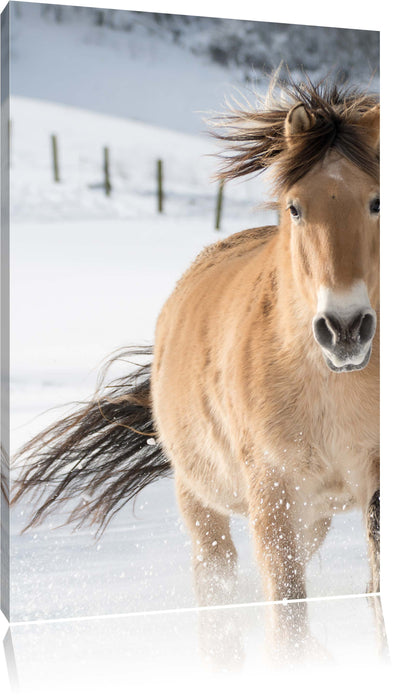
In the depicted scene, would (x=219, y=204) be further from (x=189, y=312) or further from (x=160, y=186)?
(x=189, y=312)

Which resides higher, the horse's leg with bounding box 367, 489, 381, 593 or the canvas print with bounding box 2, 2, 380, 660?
the canvas print with bounding box 2, 2, 380, 660

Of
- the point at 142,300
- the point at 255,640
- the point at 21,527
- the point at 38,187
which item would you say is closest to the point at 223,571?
the point at 255,640

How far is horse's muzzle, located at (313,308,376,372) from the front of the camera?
285cm

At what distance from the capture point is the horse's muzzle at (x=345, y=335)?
2848 millimetres

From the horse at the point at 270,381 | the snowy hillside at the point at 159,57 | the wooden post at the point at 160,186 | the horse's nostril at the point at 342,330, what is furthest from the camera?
the wooden post at the point at 160,186

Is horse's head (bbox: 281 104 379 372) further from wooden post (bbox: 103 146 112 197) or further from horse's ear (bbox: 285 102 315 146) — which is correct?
wooden post (bbox: 103 146 112 197)

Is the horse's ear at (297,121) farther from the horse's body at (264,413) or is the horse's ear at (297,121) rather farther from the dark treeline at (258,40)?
the dark treeline at (258,40)

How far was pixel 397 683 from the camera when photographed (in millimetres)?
2824

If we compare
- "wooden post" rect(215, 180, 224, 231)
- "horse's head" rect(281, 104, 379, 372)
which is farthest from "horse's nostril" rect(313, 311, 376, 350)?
"wooden post" rect(215, 180, 224, 231)

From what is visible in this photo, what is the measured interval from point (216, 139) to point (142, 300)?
0.64m

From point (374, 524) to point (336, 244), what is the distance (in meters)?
1.05

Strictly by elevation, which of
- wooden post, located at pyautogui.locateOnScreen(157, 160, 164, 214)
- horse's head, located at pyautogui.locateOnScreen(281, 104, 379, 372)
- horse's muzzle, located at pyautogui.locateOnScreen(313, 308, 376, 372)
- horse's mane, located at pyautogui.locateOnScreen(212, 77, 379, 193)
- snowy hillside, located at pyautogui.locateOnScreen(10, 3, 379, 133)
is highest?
snowy hillside, located at pyautogui.locateOnScreen(10, 3, 379, 133)

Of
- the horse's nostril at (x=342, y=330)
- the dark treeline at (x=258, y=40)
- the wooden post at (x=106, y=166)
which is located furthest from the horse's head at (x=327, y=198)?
the wooden post at (x=106, y=166)

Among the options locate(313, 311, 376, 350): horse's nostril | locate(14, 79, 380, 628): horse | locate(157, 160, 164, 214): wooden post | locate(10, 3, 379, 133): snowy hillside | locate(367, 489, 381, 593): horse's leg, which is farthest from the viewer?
locate(157, 160, 164, 214): wooden post
